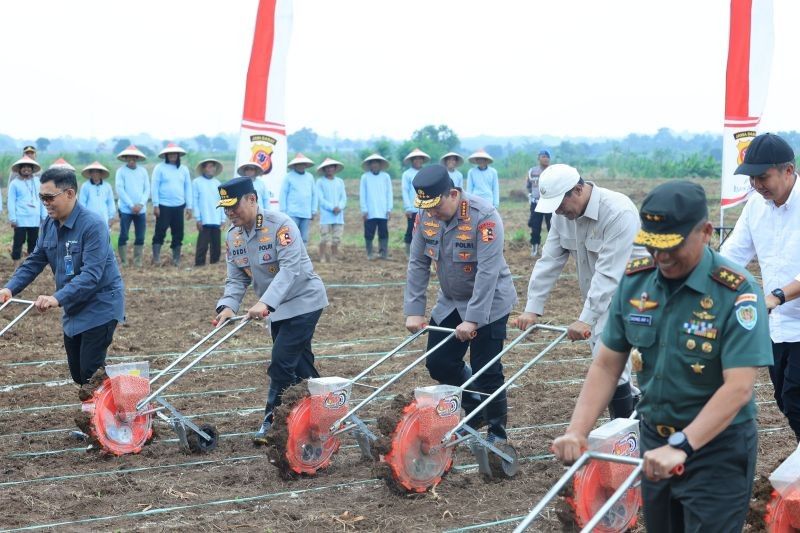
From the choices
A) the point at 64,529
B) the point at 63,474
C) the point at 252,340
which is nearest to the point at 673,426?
the point at 64,529

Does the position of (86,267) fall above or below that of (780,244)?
below

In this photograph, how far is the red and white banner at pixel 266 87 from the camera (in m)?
12.4

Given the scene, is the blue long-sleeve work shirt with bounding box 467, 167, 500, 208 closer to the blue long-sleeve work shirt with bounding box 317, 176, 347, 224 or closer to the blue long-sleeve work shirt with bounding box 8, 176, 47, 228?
the blue long-sleeve work shirt with bounding box 317, 176, 347, 224

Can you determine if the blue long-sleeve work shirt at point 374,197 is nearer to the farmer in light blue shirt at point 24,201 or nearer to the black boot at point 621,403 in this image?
the farmer in light blue shirt at point 24,201

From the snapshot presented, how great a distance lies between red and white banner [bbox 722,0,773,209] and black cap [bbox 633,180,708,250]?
1021 cm

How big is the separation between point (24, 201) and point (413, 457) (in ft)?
38.0

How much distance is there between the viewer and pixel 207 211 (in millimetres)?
16406

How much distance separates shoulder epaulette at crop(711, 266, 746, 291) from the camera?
3.38 m

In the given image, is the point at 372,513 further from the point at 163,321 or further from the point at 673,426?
the point at 163,321

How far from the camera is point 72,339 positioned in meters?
7.24

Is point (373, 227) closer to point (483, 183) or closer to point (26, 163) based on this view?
point (483, 183)

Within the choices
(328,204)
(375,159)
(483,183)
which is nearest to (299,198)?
(328,204)

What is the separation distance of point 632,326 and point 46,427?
533 cm

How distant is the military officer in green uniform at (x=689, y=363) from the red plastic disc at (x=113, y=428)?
157 inches
